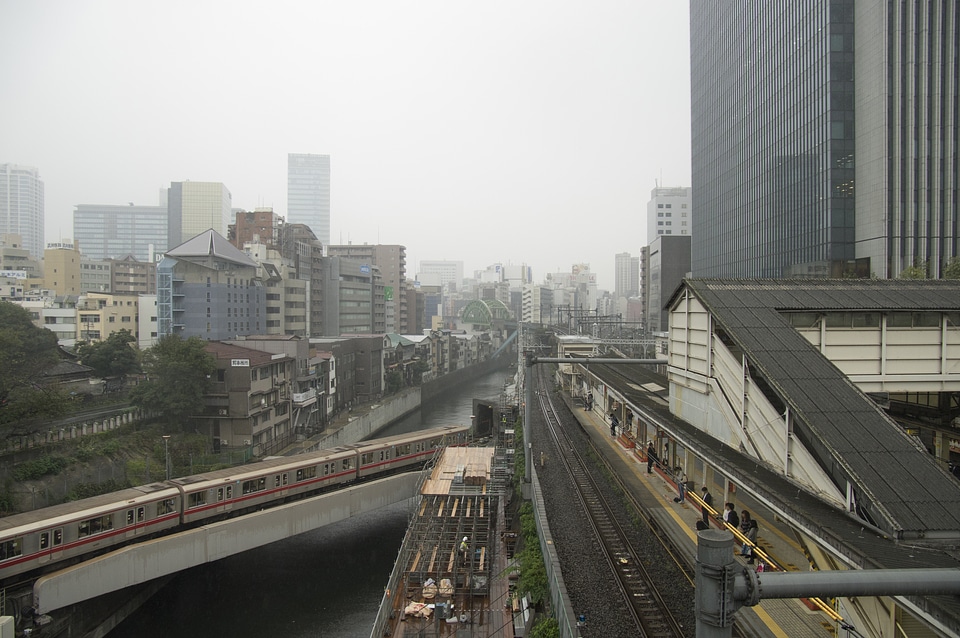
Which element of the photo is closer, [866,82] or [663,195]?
[866,82]

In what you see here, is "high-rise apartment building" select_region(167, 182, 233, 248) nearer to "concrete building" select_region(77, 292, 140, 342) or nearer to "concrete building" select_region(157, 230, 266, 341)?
"concrete building" select_region(77, 292, 140, 342)

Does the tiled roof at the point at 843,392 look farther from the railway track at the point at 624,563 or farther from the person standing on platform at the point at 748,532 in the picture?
the railway track at the point at 624,563

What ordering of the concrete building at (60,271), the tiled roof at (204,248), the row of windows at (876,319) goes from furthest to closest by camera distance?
the concrete building at (60,271) → the tiled roof at (204,248) → the row of windows at (876,319)

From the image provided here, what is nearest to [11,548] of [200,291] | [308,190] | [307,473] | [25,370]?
[307,473]

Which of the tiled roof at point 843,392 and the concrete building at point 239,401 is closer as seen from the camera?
the tiled roof at point 843,392

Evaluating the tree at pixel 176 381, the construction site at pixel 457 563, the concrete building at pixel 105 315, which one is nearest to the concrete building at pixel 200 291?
the concrete building at pixel 105 315

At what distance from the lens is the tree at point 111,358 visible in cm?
3459

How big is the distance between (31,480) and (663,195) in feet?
278

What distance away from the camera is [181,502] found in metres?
18.6

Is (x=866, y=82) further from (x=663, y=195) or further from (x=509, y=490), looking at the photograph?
(x=663, y=195)

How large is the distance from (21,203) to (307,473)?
15366cm

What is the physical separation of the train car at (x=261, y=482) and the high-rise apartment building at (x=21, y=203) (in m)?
144

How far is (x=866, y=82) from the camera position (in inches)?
1229

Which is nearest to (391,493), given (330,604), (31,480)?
(330,604)
